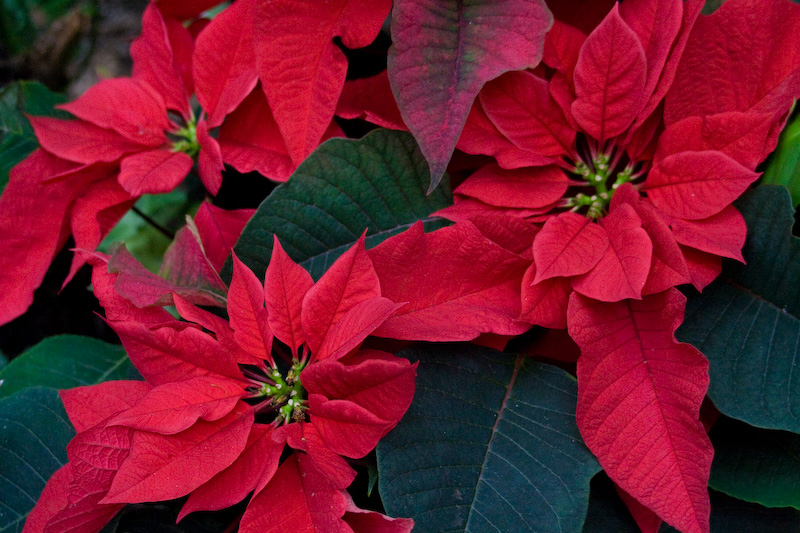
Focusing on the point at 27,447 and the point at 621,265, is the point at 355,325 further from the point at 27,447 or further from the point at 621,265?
the point at 27,447

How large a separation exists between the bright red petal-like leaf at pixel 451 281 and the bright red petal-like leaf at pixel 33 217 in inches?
13.1

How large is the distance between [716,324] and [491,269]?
185 millimetres

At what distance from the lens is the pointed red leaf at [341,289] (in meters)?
0.45

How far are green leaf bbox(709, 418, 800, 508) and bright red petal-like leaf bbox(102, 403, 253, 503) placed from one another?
0.38 metres

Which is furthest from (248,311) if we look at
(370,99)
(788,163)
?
(788,163)

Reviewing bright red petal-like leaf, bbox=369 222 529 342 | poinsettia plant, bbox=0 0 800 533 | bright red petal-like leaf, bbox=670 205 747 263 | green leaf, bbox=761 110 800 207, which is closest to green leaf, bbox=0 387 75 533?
poinsettia plant, bbox=0 0 800 533

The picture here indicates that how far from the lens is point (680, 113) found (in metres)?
0.53

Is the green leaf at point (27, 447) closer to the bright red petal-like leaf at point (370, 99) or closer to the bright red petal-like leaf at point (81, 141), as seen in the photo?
the bright red petal-like leaf at point (81, 141)

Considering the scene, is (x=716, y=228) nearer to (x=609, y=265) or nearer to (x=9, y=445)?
(x=609, y=265)

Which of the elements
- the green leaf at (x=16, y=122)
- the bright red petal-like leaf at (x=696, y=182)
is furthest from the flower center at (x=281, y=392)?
the green leaf at (x=16, y=122)

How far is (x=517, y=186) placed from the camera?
535 mm

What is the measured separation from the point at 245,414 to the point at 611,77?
0.38 m

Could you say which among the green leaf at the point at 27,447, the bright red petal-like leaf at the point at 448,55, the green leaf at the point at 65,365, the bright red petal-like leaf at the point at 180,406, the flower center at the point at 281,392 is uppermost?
the bright red petal-like leaf at the point at 448,55

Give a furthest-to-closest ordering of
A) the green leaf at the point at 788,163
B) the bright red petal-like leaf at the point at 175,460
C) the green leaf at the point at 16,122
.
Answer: the green leaf at the point at 16,122, the green leaf at the point at 788,163, the bright red petal-like leaf at the point at 175,460
